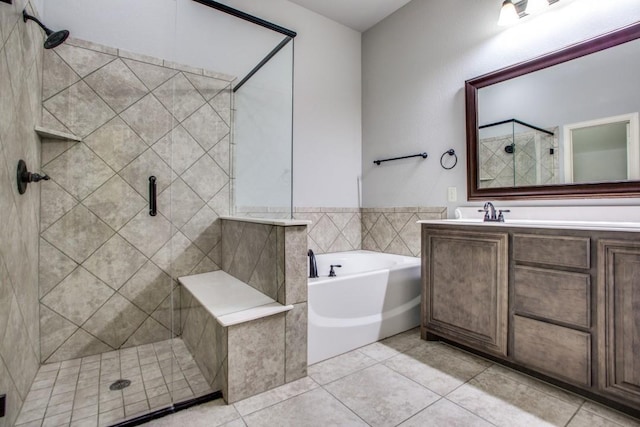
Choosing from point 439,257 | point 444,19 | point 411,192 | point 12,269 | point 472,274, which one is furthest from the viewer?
point 411,192

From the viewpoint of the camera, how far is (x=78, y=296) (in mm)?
1833

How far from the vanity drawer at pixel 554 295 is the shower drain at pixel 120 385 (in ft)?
6.74

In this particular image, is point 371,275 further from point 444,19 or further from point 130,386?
point 444,19

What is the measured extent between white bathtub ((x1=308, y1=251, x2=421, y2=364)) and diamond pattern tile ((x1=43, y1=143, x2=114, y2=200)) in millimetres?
1463

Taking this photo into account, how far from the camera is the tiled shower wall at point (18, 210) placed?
47.7 inches

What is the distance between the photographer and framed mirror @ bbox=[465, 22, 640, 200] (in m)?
1.65

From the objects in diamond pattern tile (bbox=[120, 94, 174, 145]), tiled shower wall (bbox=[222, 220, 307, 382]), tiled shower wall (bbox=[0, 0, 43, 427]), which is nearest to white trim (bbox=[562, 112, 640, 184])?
tiled shower wall (bbox=[222, 220, 307, 382])

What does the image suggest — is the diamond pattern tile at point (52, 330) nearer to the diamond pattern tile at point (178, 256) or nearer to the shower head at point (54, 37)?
the diamond pattern tile at point (178, 256)

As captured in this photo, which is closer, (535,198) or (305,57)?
(535,198)

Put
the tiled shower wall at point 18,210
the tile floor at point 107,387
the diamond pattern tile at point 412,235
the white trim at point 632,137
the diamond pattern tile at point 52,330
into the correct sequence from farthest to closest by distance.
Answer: the diamond pattern tile at point 412,235 → the diamond pattern tile at point 52,330 → the white trim at point 632,137 → the tile floor at point 107,387 → the tiled shower wall at point 18,210

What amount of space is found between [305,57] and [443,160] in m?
1.60

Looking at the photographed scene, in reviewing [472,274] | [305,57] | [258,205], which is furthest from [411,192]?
[305,57]

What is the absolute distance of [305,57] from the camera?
2.86 meters

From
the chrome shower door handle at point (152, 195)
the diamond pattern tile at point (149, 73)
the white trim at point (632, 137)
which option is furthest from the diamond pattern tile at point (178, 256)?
the white trim at point (632, 137)
